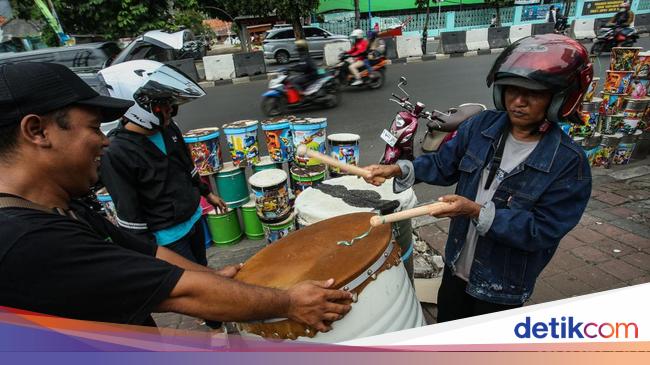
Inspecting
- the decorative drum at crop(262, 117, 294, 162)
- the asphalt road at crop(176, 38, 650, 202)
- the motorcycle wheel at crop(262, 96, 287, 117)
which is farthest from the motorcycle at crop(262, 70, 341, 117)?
the decorative drum at crop(262, 117, 294, 162)

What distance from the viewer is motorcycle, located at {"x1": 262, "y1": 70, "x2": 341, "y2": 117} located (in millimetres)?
8398

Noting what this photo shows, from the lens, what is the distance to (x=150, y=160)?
2.19m

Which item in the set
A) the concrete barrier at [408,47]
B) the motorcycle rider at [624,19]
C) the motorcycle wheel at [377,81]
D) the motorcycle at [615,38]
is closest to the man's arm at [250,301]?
the motorcycle wheel at [377,81]

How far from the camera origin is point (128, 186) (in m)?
2.13

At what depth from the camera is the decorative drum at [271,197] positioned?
136 inches

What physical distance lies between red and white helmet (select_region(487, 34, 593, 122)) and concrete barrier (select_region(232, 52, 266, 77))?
44.7 feet

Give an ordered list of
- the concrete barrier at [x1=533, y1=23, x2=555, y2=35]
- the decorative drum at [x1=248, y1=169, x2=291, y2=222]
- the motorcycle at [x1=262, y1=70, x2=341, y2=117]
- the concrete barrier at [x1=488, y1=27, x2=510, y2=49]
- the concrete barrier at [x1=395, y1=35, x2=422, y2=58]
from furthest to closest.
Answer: the concrete barrier at [x1=533, y1=23, x2=555, y2=35] → the concrete barrier at [x1=488, y1=27, x2=510, y2=49] → the concrete barrier at [x1=395, y1=35, x2=422, y2=58] → the motorcycle at [x1=262, y1=70, x2=341, y2=117] → the decorative drum at [x1=248, y1=169, x2=291, y2=222]

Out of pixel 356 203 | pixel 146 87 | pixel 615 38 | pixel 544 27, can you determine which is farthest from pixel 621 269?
pixel 544 27

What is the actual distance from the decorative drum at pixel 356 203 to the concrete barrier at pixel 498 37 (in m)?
17.0

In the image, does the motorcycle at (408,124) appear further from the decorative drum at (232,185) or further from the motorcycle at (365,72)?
the motorcycle at (365,72)

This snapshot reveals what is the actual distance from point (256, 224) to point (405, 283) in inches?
109

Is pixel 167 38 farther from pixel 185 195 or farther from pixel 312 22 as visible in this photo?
pixel 312 22

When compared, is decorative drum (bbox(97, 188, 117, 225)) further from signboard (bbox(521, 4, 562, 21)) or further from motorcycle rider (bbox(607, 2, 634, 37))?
signboard (bbox(521, 4, 562, 21))

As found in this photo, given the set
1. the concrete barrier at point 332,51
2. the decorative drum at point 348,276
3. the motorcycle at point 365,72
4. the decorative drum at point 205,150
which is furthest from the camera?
the concrete barrier at point 332,51
